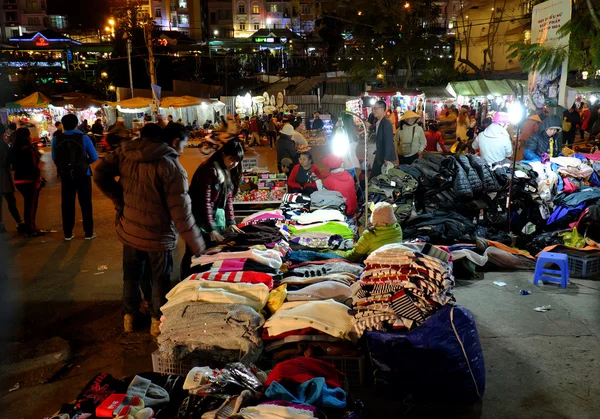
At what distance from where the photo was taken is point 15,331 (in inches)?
207

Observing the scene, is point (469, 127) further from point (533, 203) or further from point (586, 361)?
point (586, 361)

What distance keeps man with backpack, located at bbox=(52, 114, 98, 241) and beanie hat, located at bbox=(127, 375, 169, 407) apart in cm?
594

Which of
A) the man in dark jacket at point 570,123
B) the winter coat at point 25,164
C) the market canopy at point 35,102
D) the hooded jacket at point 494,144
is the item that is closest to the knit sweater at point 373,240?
the hooded jacket at point 494,144

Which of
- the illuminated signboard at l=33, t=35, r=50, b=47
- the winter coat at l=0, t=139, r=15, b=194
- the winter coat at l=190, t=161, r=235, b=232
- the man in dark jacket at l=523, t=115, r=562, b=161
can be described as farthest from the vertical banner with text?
the illuminated signboard at l=33, t=35, r=50, b=47

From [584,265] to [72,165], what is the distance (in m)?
7.43

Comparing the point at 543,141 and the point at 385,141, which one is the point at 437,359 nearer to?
the point at 385,141

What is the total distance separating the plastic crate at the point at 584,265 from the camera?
6.39 m

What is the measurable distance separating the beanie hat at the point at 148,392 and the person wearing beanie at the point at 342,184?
5.55 meters

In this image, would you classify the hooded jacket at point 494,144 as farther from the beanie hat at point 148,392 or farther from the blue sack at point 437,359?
the beanie hat at point 148,392

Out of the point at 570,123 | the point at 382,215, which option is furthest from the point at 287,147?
the point at 570,123

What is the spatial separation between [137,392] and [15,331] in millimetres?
3074

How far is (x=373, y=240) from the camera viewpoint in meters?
5.60

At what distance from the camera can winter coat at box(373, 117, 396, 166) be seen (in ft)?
31.9

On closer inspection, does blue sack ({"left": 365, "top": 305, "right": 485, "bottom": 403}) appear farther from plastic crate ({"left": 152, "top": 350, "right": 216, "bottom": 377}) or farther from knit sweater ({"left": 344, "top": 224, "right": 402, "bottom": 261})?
knit sweater ({"left": 344, "top": 224, "right": 402, "bottom": 261})
